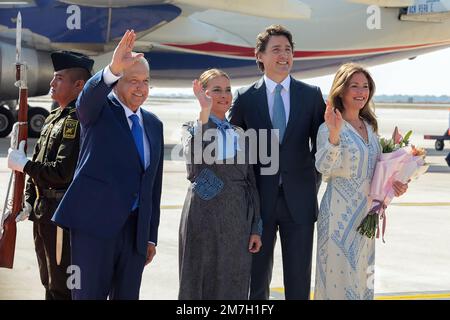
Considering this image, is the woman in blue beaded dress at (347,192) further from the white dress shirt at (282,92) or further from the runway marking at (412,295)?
the runway marking at (412,295)

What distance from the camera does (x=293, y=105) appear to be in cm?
601

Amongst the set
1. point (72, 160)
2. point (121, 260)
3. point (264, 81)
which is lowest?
point (121, 260)

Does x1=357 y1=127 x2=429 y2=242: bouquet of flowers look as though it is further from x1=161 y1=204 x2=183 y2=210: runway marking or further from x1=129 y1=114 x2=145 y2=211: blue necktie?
x1=161 y1=204 x2=183 y2=210: runway marking

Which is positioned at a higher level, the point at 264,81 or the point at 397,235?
the point at 264,81

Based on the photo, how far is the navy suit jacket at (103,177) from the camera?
190 inches

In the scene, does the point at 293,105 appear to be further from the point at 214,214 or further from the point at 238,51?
the point at 238,51

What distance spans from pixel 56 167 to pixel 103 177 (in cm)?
66

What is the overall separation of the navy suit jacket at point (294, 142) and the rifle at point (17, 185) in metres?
1.39

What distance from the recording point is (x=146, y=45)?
2362 centimetres

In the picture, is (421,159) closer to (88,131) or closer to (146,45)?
(88,131)

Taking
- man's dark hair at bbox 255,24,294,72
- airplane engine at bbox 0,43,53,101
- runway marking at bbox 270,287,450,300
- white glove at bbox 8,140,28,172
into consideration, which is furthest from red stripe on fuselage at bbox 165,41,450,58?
white glove at bbox 8,140,28,172

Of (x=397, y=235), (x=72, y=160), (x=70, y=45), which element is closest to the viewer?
(x=72, y=160)
